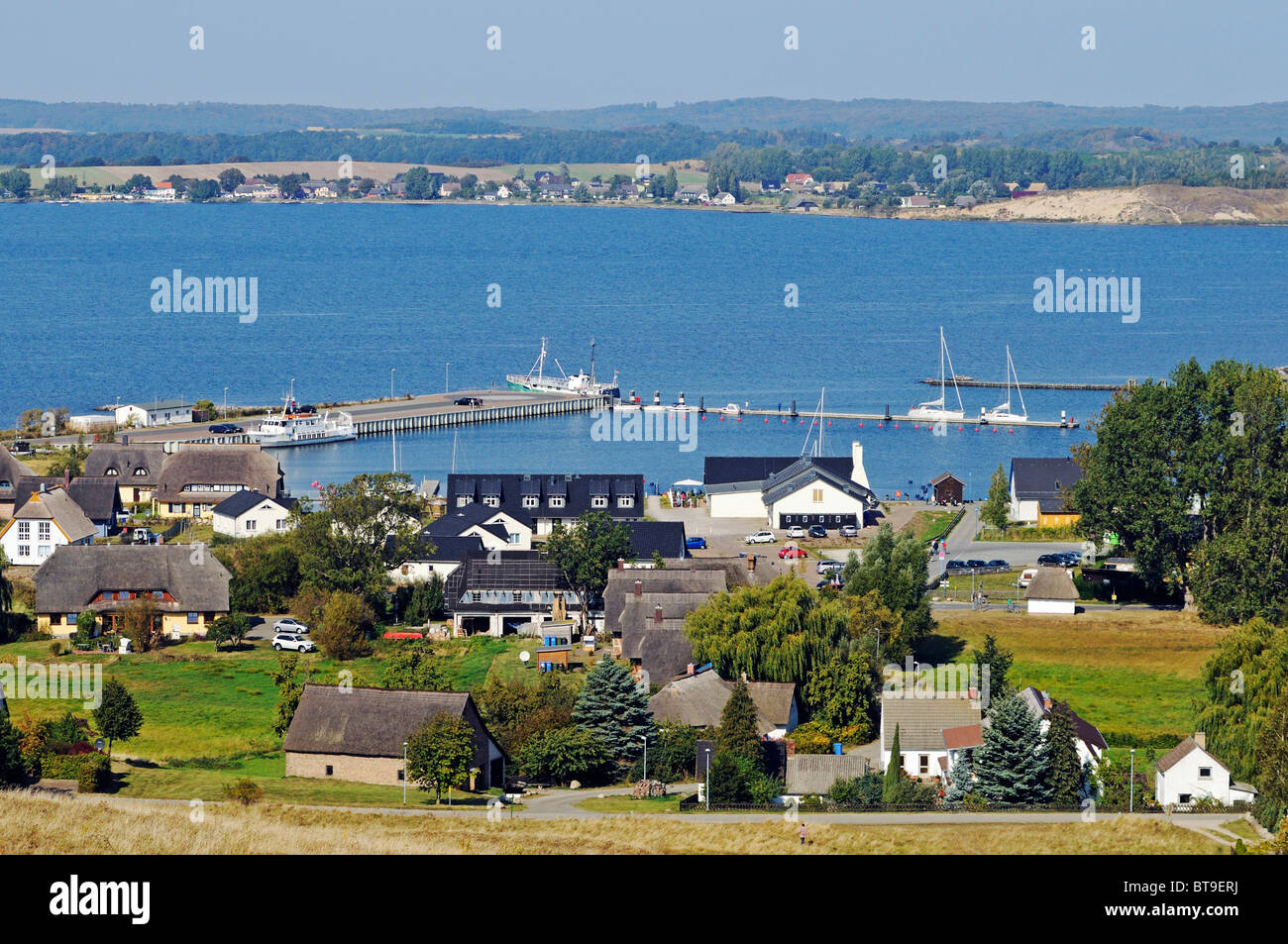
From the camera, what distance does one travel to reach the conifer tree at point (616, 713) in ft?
117

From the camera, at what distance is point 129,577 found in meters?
49.9

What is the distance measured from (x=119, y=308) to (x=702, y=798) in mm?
147804

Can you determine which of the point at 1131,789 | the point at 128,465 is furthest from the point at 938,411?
the point at 1131,789

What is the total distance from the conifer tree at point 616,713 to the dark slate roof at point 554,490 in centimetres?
2650

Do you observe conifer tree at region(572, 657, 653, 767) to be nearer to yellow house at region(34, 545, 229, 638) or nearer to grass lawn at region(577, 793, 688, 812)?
grass lawn at region(577, 793, 688, 812)

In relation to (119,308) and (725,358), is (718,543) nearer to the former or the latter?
(725,358)

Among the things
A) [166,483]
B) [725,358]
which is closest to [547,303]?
[725,358]

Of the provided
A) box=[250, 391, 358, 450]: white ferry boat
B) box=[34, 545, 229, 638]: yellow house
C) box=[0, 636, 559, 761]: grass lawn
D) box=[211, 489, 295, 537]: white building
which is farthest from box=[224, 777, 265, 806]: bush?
box=[250, 391, 358, 450]: white ferry boat

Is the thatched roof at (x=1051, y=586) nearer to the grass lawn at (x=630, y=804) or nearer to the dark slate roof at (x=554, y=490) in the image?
the dark slate roof at (x=554, y=490)

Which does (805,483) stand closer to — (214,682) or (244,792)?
(214,682)

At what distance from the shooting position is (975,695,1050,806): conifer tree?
32844 mm

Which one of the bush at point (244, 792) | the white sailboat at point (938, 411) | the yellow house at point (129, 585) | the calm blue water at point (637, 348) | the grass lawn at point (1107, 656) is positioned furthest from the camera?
the white sailboat at point (938, 411)

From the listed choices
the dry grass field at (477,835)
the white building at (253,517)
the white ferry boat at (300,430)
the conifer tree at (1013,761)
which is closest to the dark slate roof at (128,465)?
the white building at (253,517)

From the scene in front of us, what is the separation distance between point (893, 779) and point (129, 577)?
26245 mm
